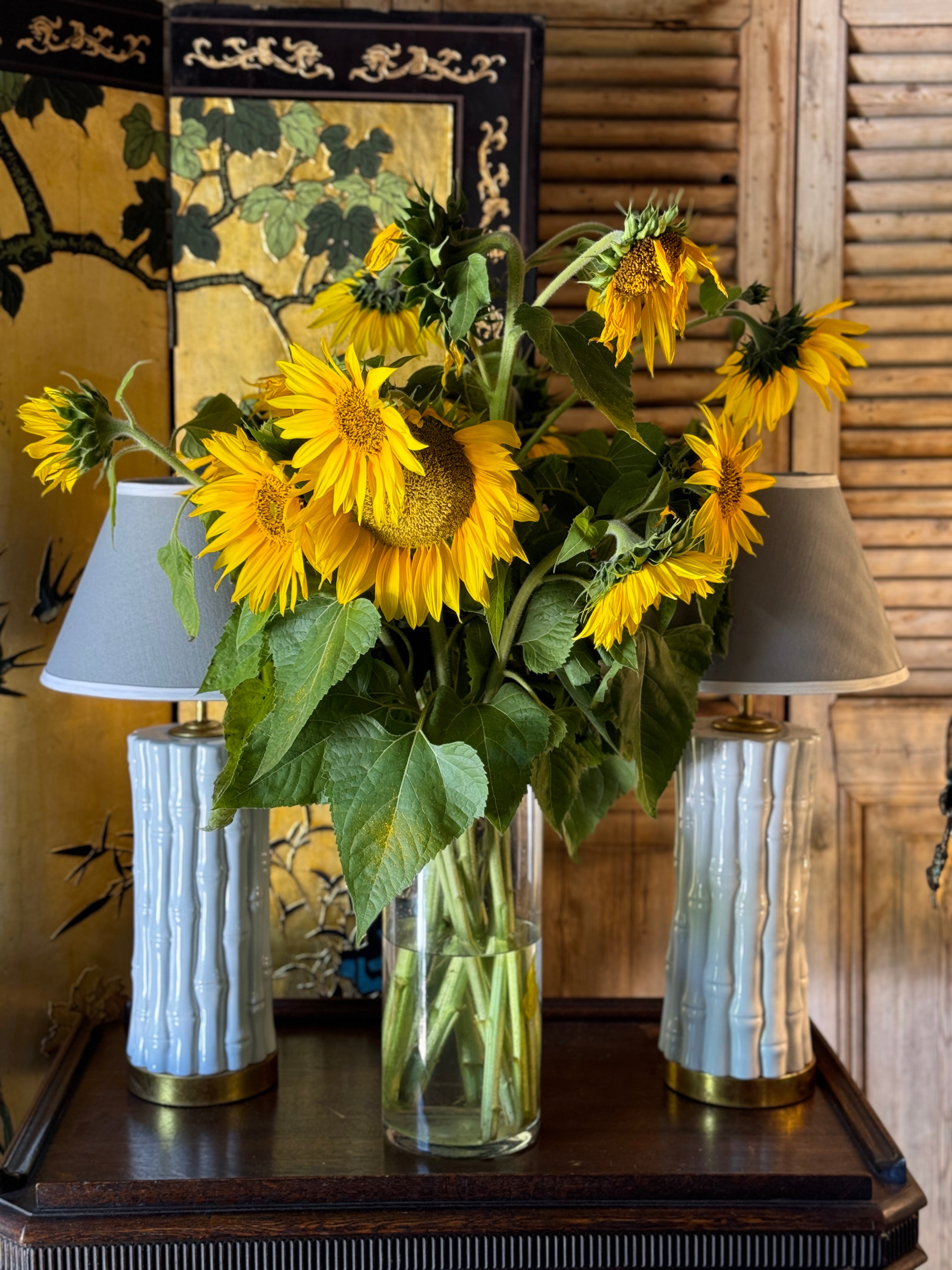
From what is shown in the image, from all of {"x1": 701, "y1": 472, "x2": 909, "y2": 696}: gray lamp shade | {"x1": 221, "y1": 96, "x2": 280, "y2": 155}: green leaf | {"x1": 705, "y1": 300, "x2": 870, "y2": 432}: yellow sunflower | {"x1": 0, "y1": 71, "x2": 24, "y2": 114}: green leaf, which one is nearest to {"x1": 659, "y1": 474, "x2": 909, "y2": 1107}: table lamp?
{"x1": 701, "y1": 472, "x2": 909, "y2": 696}: gray lamp shade

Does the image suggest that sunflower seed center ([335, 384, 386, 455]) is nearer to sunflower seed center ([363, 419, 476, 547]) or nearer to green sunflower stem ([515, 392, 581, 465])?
sunflower seed center ([363, 419, 476, 547])

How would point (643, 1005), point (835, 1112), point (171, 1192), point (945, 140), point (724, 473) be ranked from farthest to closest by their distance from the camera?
point (945, 140) < point (643, 1005) < point (835, 1112) < point (171, 1192) < point (724, 473)

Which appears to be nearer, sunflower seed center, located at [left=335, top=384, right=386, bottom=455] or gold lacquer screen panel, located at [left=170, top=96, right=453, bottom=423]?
sunflower seed center, located at [left=335, top=384, right=386, bottom=455]

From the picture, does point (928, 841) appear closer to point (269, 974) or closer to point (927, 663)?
point (927, 663)

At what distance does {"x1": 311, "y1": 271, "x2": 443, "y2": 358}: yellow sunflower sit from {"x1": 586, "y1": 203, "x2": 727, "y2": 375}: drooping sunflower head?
0.20m

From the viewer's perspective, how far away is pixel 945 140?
1.40m

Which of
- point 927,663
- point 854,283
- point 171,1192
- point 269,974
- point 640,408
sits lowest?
point 171,1192

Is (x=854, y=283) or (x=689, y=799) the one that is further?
(x=854, y=283)

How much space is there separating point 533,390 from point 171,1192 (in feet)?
2.21

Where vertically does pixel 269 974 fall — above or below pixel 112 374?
below

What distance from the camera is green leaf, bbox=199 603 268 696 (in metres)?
0.83

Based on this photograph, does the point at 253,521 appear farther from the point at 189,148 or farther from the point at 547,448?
the point at 189,148

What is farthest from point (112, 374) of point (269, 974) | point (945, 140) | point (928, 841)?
point (928, 841)

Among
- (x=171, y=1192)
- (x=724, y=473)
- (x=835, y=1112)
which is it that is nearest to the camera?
(x=724, y=473)
